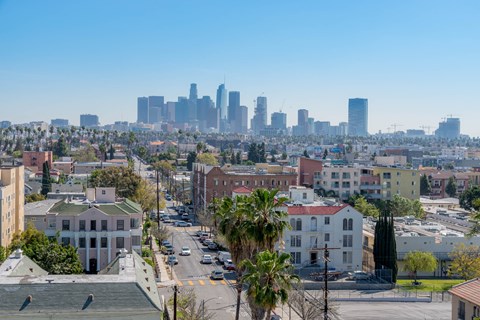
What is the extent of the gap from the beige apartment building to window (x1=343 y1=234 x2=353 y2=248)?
30905 millimetres

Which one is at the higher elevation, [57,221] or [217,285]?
[57,221]

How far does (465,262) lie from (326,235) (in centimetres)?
1285

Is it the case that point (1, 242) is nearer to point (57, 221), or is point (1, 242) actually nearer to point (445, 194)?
point (57, 221)

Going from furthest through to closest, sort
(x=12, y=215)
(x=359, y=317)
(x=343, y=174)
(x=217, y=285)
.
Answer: (x=343, y=174), (x=12, y=215), (x=217, y=285), (x=359, y=317)

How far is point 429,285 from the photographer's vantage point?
197 ft

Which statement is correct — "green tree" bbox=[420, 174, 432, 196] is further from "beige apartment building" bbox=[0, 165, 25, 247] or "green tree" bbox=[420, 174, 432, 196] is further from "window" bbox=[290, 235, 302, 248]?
"beige apartment building" bbox=[0, 165, 25, 247]

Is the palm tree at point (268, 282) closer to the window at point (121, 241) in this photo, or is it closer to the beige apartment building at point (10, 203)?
the window at point (121, 241)

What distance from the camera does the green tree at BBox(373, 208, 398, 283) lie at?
5997 centimetres

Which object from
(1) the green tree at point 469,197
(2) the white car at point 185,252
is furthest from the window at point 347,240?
(1) the green tree at point 469,197

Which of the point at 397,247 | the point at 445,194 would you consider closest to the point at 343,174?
the point at 445,194

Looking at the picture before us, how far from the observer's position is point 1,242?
59.3 meters

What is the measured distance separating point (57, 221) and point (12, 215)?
668 cm

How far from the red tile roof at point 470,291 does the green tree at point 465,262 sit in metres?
14.2

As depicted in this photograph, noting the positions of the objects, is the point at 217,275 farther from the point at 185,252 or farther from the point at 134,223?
the point at 185,252
